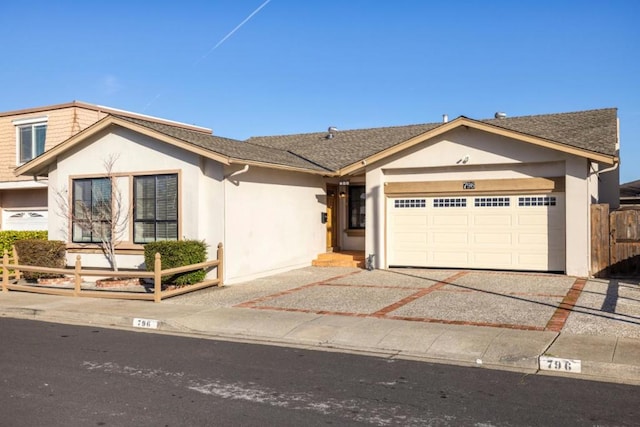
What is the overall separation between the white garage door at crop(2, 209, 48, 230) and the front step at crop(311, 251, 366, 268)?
11857mm

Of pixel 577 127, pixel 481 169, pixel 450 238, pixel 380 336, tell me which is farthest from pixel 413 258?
pixel 380 336

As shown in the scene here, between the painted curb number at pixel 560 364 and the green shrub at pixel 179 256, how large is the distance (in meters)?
9.04

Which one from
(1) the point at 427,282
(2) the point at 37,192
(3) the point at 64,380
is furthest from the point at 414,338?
(2) the point at 37,192

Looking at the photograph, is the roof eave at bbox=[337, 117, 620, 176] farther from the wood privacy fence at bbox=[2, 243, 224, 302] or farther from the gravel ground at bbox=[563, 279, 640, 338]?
the wood privacy fence at bbox=[2, 243, 224, 302]

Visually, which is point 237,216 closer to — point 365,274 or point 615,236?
point 365,274

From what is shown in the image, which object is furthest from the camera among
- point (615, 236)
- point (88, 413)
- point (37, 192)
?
point (37, 192)

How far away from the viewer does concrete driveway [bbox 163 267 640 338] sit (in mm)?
10602

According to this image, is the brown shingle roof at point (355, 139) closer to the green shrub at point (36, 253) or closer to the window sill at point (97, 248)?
the window sill at point (97, 248)

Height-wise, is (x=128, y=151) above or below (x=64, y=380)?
above

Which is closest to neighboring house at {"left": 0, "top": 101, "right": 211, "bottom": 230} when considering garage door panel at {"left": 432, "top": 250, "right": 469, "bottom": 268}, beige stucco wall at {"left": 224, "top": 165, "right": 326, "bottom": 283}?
beige stucco wall at {"left": 224, "top": 165, "right": 326, "bottom": 283}

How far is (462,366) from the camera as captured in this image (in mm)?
8117

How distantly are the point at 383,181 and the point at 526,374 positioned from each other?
37.2 ft

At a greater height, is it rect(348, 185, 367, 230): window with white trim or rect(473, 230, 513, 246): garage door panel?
rect(348, 185, 367, 230): window with white trim

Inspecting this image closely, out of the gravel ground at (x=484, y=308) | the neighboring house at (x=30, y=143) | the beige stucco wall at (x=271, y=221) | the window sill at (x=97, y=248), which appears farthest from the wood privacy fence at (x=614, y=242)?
the neighboring house at (x=30, y=143)
